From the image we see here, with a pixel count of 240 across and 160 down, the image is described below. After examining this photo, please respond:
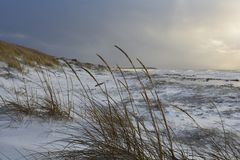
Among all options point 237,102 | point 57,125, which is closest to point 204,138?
point 57,125

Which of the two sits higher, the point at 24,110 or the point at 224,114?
the point at 24,110

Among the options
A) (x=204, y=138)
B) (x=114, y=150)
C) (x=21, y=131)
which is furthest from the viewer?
(x=204, y=138)

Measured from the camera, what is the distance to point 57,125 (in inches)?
132

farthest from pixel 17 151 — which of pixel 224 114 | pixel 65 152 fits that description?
pixel 224 114

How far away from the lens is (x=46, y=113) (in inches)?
150

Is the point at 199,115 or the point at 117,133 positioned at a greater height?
the point at 117,133

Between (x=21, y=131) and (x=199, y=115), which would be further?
(x=199, y=115)

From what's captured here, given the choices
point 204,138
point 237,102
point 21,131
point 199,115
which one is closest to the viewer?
point 21,131

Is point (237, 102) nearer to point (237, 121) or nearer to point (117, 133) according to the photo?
point (237, 121)

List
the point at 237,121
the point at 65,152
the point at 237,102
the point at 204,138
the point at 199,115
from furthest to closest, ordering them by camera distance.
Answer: the point at 237,102, the point at 199,115, the point at 237,121, the point at 204,138, the point at 65,152

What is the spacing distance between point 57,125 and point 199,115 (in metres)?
3.60

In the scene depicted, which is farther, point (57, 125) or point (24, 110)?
point (24, 110)

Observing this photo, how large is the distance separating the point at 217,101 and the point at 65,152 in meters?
6.98

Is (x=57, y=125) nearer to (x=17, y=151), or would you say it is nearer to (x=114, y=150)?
(x=17, y=151)
